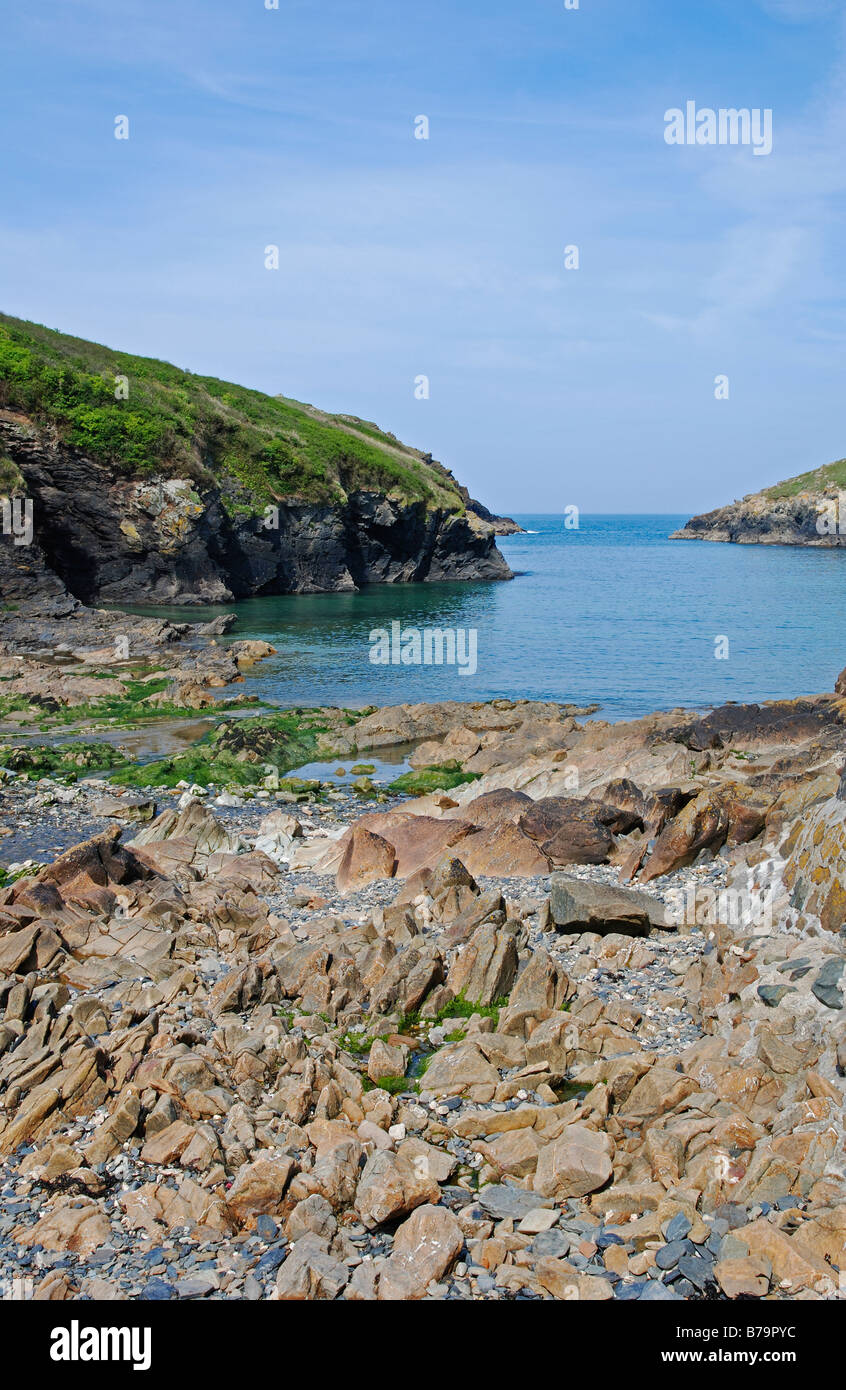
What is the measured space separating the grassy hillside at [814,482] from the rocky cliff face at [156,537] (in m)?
113

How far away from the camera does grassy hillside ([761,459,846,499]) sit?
176 metres

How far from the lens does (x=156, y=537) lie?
245 feet

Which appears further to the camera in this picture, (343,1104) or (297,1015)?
(297,1015)

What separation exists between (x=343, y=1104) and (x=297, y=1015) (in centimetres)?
238

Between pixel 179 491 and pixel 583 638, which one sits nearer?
pixel 583 638

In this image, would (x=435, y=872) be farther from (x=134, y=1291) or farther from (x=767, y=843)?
(x=134, y=1291)

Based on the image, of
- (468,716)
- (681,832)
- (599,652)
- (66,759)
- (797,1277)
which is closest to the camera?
(797,1277)

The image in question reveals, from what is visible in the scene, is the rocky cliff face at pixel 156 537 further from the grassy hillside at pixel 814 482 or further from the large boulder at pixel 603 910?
the grassy hillside at pixel 814 482

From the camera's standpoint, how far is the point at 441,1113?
33.3 feet

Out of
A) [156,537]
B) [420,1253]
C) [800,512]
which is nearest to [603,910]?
[420,1253]

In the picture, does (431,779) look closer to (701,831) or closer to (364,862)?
(364,862)

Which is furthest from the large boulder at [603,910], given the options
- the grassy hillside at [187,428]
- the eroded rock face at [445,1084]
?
the grassy hillside at [187,428]

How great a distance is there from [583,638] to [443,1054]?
57.4 m
